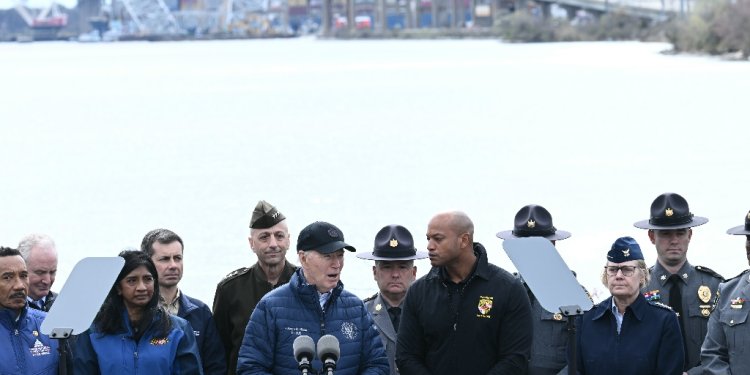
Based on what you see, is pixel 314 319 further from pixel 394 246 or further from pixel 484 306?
pixel 394 246

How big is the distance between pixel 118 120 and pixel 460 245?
57408 millimetres

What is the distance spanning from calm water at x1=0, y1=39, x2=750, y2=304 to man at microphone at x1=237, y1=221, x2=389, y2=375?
384 inches

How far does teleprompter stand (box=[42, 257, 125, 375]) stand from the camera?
536 centimetres

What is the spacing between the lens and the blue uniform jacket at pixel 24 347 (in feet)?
20.1

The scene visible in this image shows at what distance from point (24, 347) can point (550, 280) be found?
237cm

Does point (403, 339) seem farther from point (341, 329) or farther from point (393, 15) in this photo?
point (393, 15)

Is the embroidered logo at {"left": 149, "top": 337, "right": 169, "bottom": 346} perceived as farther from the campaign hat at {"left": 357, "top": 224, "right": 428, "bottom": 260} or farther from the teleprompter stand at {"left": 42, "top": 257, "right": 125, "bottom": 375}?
the campaign hat at {"left": 357, "top": 224, "right": 428, "bottom": 260}

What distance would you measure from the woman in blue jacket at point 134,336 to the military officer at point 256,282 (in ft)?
3.55

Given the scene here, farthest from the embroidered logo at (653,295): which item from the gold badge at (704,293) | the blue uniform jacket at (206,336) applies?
the blue uniform jacket at (206,336)

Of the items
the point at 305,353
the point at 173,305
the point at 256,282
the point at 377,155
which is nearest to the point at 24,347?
A: the point at 173,305

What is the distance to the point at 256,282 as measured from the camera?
24.2 ft

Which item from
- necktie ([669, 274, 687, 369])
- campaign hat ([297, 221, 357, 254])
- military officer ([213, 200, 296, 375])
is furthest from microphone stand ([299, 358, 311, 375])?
necktie ([669, 274, 687, 369])

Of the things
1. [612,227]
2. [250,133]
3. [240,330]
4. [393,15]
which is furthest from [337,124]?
[393,15]

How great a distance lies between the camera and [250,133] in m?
52.9
